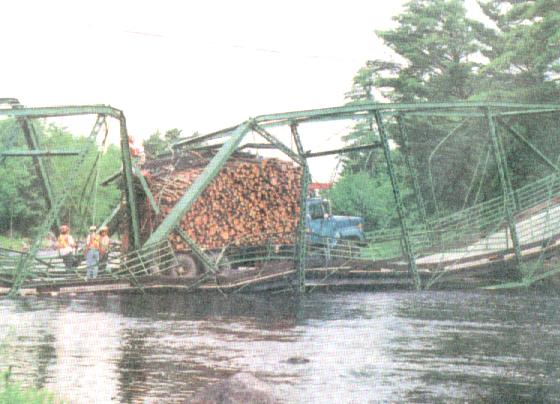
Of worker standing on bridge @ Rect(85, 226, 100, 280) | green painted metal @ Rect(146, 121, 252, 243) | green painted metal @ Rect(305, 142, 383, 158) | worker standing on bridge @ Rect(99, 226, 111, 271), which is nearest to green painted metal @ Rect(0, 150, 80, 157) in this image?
green painted metal @ Rect(146, 121, 252, 243)

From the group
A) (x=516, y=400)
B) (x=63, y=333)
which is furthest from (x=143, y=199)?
(x=516, y=400)

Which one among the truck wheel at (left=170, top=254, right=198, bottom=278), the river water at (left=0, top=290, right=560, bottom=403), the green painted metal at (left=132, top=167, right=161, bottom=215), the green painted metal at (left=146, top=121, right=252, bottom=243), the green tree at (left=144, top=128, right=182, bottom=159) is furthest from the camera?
the green tree at (left=144, top=128, right=182, bottom=159)

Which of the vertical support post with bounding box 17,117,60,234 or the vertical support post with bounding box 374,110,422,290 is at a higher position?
the vertical support post with bounding box 17,117,60,234

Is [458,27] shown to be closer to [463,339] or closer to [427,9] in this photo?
[427,9]

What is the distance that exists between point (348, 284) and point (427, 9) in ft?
88.4

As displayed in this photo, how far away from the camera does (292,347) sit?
46.3 feet

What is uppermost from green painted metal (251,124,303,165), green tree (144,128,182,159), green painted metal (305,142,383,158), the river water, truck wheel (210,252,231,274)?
green tree (144,128,182,159)

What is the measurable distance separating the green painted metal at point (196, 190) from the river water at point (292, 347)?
1410mm

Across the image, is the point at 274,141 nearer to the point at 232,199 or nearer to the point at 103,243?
the point at 232,199

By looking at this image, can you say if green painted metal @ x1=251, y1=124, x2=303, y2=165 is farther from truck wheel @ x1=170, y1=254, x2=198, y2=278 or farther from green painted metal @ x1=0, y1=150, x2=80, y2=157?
truck wheel @ x1=170, y1=254, x2=198, y2=278

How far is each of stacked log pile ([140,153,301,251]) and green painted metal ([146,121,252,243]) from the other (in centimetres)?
277

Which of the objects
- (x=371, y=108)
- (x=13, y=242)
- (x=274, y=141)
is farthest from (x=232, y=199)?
(x=13, y=242)

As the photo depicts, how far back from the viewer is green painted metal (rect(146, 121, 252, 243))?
68.2ft

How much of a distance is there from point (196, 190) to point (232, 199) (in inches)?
208
